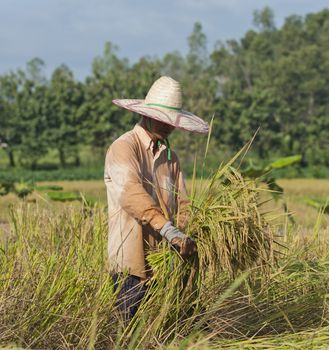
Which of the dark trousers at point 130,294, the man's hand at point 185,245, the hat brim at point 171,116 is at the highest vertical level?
the hat brim at point 171,116

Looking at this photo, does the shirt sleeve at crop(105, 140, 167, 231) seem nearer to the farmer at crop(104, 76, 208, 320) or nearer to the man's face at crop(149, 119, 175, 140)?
the farmer at crop(104, 76, 208, 320)

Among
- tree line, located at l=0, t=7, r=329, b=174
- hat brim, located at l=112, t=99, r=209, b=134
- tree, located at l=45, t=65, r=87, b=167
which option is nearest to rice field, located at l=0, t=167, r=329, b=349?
hat brim, located at l=112, t=99, r=209, b=134

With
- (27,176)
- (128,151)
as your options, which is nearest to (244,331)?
(128,151)

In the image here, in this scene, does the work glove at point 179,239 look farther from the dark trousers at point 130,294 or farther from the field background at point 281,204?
the field background at point 281,204

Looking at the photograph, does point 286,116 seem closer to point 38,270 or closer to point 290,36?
point 290,36

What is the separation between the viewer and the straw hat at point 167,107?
3.44m

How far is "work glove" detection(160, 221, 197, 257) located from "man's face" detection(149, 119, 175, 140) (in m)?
0.49

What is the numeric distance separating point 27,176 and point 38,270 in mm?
31795

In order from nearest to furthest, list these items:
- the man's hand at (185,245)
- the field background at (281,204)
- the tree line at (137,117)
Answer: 1. the man's hand at (185,245)
2. the field background at (281,204)
3. the tree line at (137,117)

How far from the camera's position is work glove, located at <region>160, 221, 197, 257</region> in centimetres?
321

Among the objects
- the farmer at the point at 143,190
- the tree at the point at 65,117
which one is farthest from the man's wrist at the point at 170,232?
the tree at the point at 65,117

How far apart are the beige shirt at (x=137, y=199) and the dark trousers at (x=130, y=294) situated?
45 mm

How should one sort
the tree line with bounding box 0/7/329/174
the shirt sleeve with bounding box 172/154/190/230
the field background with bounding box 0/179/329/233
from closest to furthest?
the shirt sleeve with bounding box 172/154/190/230, the field background with bounding box 0/179/329/233, the tree line with bounding box 0/7/329/174

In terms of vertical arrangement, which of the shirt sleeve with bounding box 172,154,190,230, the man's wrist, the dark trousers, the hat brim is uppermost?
the hat brim
